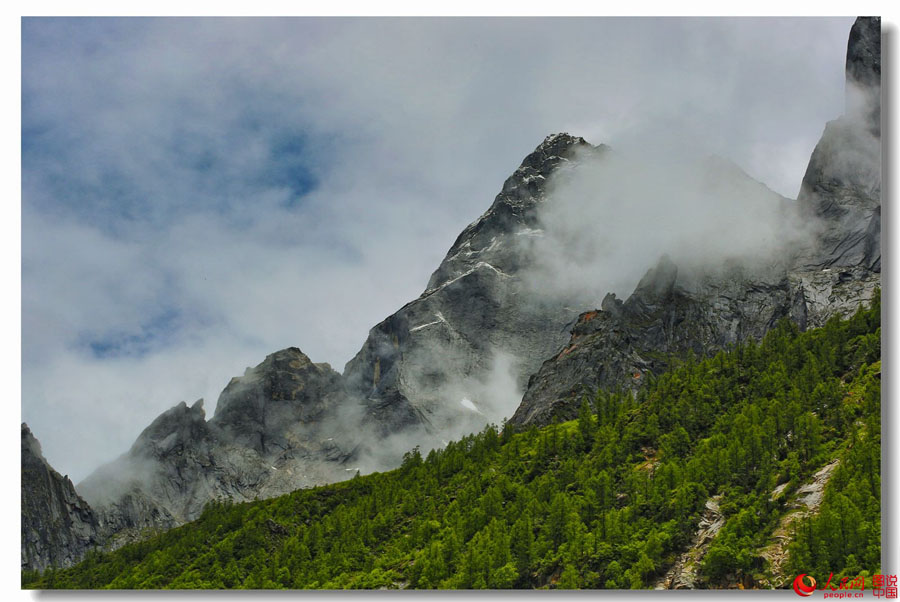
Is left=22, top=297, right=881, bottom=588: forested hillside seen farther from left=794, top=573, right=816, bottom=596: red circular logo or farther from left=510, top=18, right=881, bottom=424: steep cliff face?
left=510, top=18, right=881, bottom=424: steep cliff face

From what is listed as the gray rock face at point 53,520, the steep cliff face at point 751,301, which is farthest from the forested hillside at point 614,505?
the gray rock face at point 53,520

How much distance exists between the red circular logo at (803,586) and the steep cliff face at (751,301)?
331 ft

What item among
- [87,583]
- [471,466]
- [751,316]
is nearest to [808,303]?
[751,316]

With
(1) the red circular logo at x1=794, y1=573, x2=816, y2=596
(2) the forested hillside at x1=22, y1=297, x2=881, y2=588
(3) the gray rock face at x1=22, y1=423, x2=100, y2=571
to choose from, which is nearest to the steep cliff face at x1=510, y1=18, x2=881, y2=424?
(2) the forested hillside at x1=22, y1=297, x2=881, y2=588

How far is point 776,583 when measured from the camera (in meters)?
45.9

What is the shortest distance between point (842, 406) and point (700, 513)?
21.9 m

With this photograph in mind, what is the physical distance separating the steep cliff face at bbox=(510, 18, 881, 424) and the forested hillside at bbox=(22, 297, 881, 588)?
49.6m

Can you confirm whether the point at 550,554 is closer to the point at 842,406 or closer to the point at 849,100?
the point at 842,406

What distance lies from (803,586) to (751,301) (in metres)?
155

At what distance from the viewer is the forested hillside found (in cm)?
5306

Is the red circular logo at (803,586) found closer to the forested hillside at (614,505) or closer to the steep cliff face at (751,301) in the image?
the forested hillside at (614,505)

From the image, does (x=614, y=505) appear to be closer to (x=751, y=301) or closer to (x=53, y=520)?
Result: (x=751, y=301)

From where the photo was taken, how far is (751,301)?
189 metres

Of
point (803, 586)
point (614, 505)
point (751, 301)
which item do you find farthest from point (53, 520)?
point (803, 586)
